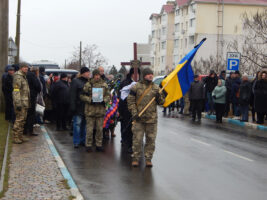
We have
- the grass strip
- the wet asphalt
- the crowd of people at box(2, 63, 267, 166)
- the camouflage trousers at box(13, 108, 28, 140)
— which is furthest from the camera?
the camouflage trousers at box(13, 108, 28, 140)

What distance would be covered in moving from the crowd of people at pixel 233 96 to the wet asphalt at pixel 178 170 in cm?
438

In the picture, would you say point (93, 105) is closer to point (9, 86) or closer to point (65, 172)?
point (65, 172)

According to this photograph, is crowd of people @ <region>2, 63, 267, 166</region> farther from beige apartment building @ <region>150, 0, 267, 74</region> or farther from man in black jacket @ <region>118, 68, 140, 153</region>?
beige apartment building @ <region>150, 0, 267, 74</region>

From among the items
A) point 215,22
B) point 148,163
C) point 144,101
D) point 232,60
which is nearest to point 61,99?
point 144,101

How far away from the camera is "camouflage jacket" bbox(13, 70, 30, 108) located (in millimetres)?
12625

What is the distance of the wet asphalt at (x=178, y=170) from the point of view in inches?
322

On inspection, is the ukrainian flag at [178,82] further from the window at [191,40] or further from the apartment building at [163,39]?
→ the apartment building at [163,39]

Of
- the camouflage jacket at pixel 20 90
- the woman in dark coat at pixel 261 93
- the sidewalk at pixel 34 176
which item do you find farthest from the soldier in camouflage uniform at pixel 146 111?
the woman in dark coat at pixel 261 93

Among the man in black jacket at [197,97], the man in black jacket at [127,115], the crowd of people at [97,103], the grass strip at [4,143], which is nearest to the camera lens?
the grass strip at [4,143]

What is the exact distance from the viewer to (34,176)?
356 inches

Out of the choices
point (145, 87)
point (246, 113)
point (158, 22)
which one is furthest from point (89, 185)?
point (158, 22)

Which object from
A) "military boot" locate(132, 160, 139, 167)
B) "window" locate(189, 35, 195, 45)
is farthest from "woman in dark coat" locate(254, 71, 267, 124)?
"window" locate(189, 35, 195, 45)

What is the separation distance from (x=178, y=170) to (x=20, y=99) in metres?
4.56

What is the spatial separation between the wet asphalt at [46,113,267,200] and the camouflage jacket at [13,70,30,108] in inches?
55.3
